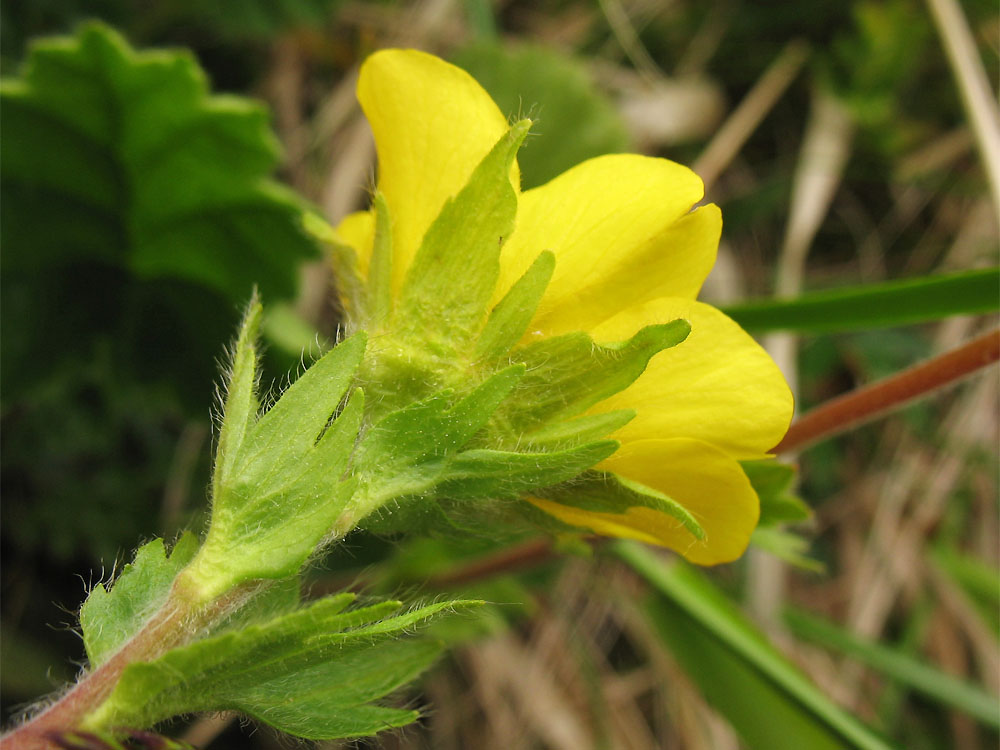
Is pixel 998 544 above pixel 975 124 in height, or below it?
below

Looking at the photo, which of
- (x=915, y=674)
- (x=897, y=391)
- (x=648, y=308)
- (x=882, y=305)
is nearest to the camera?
(x=648, y=308)

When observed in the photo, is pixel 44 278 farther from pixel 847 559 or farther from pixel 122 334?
pixel 847 559

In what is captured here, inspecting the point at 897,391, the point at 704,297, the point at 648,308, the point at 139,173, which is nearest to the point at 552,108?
the point at 704,297

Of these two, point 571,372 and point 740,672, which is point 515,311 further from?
point 740,672

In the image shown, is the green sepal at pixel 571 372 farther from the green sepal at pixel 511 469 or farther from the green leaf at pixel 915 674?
the green leaf at pixel 915 674

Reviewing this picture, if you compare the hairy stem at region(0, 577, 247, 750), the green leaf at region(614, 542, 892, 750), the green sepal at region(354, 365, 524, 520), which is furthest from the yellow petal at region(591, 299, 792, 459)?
the green leaf at region(614, 542, 892, 750)

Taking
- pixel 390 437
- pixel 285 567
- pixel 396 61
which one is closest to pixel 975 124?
pixel 396 61
